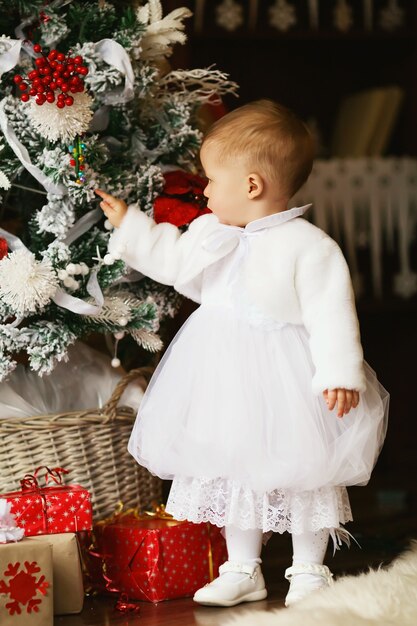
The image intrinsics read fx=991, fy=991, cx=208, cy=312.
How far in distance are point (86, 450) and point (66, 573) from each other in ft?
0.90

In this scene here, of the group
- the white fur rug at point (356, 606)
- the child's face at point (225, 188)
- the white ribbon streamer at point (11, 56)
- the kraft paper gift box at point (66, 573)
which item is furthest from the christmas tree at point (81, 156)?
the white fur rug at point (356, 606)

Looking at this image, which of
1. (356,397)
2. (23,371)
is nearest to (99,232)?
(23,371)

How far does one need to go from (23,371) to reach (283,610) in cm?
71

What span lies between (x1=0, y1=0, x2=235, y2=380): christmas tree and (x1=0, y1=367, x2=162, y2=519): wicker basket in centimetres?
13

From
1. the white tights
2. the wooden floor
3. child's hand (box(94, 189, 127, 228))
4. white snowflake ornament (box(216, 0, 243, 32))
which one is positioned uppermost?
white snowflake ornament (box(216, 0, 243, 32))

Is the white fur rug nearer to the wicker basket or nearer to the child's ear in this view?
the wicker basket

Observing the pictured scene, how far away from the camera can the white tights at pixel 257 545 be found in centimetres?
172

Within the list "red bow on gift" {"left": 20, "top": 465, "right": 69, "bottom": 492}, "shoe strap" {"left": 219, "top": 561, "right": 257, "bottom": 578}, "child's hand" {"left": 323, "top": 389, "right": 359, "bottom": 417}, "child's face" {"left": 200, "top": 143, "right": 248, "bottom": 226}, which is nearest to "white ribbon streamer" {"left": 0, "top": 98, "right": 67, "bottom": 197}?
"child's face" {"left": 200, "top": 143, "right": 248, "bottom": 226}

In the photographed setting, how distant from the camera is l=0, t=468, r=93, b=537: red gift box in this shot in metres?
1.69

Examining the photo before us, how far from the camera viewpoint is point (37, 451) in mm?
1852

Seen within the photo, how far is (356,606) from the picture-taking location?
5.12 feet

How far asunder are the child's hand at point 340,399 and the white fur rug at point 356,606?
0.29m

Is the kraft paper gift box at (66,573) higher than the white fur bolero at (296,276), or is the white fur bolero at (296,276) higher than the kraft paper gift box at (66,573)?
the white fur bolero at (296,276)

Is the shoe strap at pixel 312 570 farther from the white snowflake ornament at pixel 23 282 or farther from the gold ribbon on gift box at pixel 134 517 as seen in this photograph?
the white snowflake ornament at pixel 23 282
